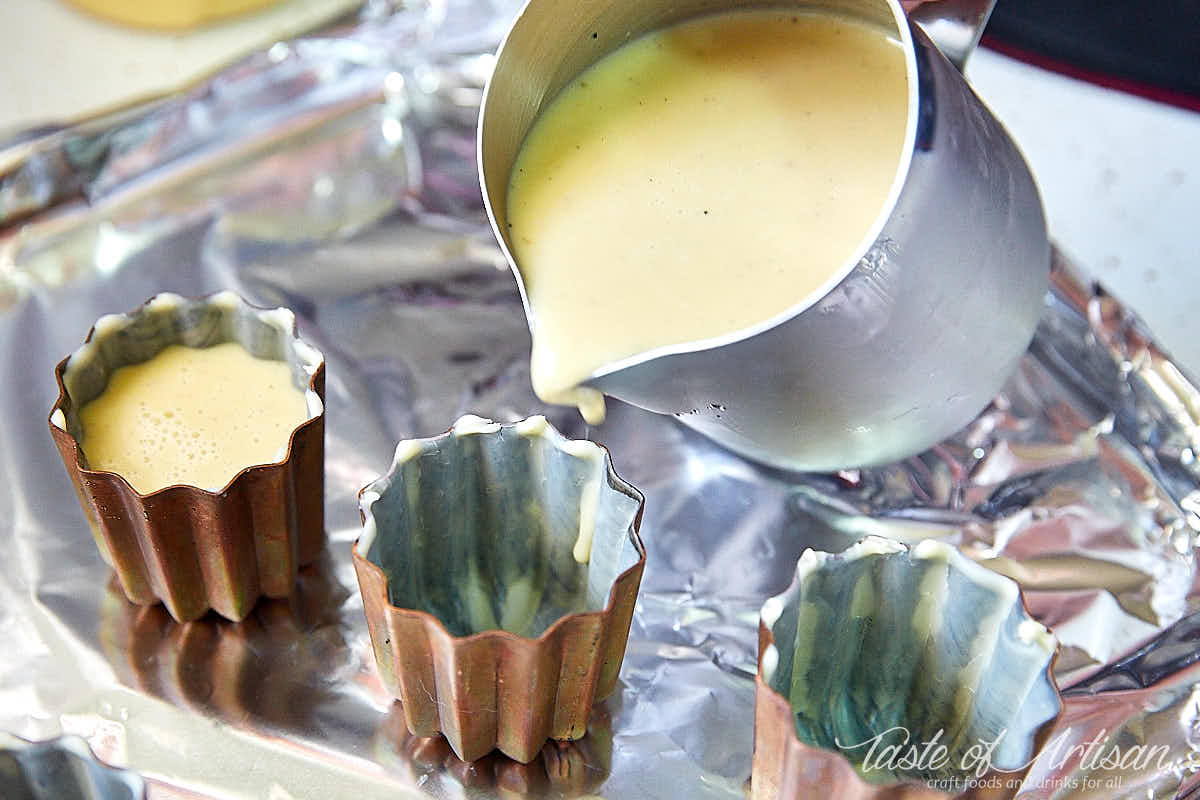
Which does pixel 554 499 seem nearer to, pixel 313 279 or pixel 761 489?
pixel 761 489

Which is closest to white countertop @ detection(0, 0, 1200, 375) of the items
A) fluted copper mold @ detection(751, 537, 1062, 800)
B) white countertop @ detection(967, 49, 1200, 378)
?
white countertop @ detection(967, 49, 1200, 378)

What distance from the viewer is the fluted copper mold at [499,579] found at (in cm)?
67

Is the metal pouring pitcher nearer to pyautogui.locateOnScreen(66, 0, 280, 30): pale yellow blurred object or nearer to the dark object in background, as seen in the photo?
the dark object in background

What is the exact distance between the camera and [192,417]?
2.55 feet

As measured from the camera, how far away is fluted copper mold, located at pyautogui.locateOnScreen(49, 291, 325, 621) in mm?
721

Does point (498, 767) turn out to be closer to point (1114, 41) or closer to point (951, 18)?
point (951, 18)

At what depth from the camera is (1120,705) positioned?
2.51 ft

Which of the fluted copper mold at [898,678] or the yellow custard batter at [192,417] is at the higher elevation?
the yellow custard batter at [192,417]

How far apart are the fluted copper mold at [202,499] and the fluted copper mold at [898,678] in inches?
11.9

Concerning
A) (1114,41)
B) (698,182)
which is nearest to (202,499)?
A: (698,182)

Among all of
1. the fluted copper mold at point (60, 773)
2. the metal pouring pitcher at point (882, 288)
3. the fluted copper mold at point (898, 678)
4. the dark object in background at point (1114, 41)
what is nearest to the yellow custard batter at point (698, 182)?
the metal pouring pitcher at point (882, 288)

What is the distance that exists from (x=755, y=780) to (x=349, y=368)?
0.43 meters

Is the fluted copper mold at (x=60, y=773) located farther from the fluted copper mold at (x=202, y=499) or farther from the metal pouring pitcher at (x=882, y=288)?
the metal pouring pitcher at (x=882, y=288)

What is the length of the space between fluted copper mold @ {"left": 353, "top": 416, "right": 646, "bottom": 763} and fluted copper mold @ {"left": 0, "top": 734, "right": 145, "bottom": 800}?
15 centimetres
